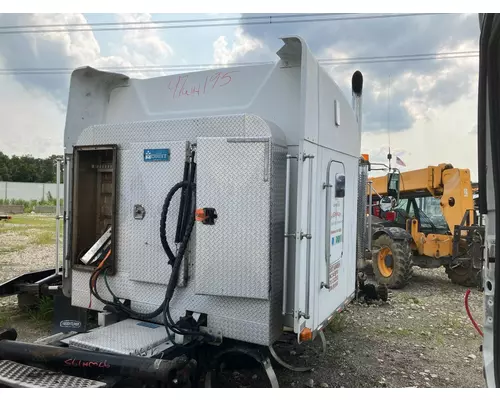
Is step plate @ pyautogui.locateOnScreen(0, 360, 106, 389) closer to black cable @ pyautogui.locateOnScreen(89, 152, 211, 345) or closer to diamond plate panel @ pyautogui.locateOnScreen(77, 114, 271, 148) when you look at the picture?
black cable @ pyautogui.locateOnScreen(89, 152, 211, 345)

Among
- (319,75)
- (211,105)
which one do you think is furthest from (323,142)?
(211,105)

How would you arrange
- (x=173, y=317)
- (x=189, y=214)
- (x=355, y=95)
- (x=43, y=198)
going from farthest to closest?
(x=43, y=198) < (x=355, y=95) < (x=173, y=317) < (x=189, y=214)

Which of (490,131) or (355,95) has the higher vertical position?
(355,95)

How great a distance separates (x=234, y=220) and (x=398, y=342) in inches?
137

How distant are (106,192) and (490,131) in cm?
379

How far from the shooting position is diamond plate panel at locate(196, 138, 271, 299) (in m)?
3.34

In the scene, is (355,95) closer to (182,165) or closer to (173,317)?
(182,165)

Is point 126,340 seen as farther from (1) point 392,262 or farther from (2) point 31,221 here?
(2) point 31,221

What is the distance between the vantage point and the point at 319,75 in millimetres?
3748

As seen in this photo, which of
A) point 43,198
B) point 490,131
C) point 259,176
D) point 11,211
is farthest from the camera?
point 43,198

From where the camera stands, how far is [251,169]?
3.36 m

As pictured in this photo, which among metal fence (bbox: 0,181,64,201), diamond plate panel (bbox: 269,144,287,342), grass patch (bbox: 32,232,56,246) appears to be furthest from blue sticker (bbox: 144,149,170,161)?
metal fence (bbox: 0,181,64,201)

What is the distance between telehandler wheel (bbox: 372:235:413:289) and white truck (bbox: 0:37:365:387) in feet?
13.3

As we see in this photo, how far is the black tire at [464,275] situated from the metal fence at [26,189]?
94.2 ft
